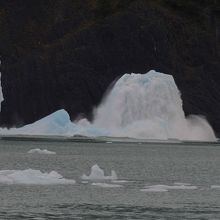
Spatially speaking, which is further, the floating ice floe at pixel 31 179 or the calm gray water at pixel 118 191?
the floating ice floe at pixel 31 179

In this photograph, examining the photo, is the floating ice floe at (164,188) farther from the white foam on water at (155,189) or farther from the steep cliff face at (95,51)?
the steep cliff face at (95,51)

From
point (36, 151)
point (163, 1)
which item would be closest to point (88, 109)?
point (163, 1)

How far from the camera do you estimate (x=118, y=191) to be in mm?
50375

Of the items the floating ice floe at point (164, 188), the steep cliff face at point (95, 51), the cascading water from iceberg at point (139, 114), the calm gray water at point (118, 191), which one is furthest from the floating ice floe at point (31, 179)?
the steep cliff face at point (95, 51)

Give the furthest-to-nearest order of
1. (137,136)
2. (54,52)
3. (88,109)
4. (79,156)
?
(54,52), (88,109), (137,136), (79,156)

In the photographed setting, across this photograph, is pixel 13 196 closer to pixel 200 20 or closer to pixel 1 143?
pixel 1 143

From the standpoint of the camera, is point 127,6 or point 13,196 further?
point 127,6

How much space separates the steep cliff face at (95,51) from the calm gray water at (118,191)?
38512 mm

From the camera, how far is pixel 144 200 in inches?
1845

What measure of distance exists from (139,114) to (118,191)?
62.2 m

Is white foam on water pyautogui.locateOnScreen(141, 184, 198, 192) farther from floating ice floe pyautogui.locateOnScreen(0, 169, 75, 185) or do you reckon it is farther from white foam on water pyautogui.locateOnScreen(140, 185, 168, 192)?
floating ice floe pyautogui.locateOnScreen(0, 169, 75, 185)

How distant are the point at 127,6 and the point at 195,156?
5628cm

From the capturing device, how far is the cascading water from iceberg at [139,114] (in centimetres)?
11088

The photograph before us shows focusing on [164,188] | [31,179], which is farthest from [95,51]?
[164,188]
